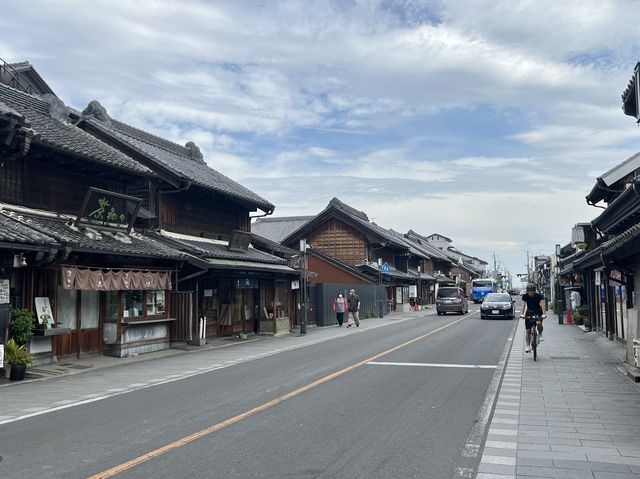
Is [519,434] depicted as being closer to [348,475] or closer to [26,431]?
[348,475]

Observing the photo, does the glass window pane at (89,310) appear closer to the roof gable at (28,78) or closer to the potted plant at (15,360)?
the potted plant at (15,360)

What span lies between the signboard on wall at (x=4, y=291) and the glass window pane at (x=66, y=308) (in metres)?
2.62

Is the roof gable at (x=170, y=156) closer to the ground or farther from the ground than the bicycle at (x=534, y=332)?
farther from the ground

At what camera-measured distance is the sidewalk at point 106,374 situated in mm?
9797

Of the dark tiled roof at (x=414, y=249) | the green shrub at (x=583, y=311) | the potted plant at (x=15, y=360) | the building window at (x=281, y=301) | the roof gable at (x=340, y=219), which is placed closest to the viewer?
the potted plant at (x=15, y=360)

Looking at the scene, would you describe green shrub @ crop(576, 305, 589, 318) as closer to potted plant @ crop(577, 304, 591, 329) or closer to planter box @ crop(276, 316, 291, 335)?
potted plant @ crop(577, 304, 591, 329)

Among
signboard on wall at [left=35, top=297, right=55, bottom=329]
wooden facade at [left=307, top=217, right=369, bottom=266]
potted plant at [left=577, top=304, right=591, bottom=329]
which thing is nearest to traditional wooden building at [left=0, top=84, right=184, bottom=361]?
signboard on wall at [left=35, top=297, right=55, bottom=329]

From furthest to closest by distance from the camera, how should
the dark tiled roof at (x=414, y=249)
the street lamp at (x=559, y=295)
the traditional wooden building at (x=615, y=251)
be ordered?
the dark tiled roof at (x=414, y=249), the street lamp at (x=559, y=295), the traditional wooden building at (x=615, y=251)

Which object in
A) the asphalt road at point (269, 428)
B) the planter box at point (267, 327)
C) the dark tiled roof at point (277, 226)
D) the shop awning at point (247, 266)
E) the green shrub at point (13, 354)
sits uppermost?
the dark tiled roof at point (277, 226)

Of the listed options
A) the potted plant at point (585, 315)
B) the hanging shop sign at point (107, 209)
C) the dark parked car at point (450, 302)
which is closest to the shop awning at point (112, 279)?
the hanging shop sign at point (107, 209)

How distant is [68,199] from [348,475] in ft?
46.0

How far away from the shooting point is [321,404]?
29.8 ft

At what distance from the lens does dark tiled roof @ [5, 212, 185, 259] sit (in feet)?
44.7

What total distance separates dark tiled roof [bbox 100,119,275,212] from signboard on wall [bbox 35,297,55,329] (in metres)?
7.41
